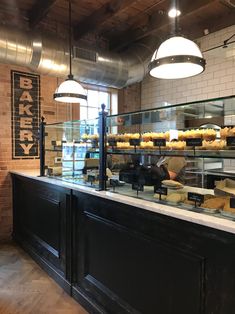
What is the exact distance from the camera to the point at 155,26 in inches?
167

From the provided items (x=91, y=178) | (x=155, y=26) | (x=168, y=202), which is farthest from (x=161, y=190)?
(x=155, y=26)

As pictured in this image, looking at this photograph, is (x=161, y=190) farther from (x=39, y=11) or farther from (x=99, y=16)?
(x=39, y=11)

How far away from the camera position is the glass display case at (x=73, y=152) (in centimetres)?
275

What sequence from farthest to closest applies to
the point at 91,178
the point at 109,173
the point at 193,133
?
the point at 91,178 → the point at 109,173 → the point at 193,133

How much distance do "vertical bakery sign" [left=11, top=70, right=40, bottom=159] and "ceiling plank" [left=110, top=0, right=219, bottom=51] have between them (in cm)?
159

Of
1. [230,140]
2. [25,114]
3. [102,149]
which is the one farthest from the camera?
[25,114]

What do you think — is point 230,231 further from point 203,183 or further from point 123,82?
point 123,82

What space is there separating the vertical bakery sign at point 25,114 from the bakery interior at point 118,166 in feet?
0.05

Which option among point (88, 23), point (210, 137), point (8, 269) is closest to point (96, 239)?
point (210, 137)

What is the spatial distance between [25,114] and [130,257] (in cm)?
310

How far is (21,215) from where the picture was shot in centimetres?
406

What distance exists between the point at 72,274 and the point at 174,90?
12.6 feet

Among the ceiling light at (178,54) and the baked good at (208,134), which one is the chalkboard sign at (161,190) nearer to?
the baked good at (208,134)

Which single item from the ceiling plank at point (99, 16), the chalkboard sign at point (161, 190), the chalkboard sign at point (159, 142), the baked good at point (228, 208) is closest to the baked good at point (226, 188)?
the baked good at point (228, 208)
